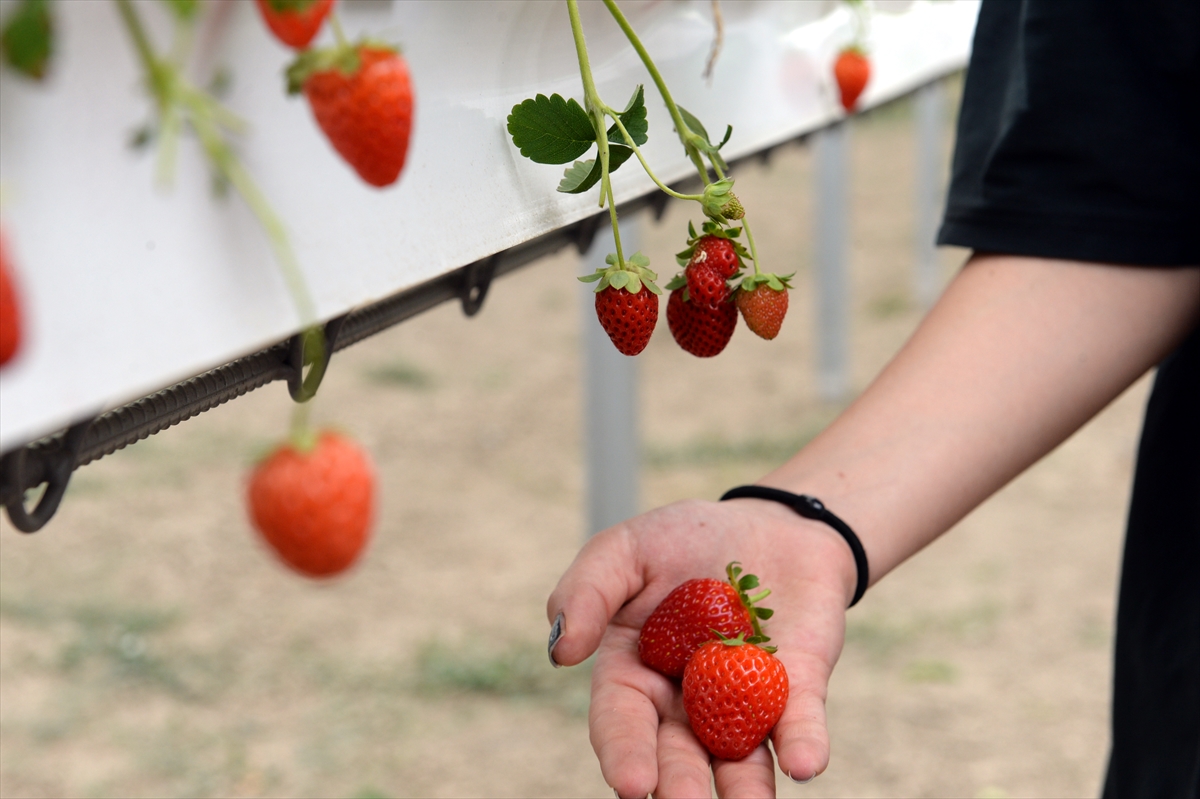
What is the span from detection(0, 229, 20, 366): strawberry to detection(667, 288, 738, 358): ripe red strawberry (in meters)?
0.29

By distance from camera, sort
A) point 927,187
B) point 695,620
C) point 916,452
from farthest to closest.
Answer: point 927,187, point 916,452, point 695,620

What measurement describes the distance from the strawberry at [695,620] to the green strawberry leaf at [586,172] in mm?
265

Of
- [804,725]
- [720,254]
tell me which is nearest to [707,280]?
[720,254]

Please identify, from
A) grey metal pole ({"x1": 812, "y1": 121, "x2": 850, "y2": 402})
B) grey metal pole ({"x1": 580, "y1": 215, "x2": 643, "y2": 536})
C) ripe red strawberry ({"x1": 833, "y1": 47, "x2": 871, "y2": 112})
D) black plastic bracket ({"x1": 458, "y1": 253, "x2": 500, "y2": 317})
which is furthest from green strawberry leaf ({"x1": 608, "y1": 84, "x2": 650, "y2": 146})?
grey metal pole ({"x1": 812, "y1": 121, "x2": 850, "y2": 402})

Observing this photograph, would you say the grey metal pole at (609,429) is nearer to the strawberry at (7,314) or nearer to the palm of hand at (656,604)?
the palm of hand at (656,604)

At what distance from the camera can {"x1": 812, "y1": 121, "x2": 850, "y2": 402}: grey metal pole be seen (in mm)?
3465

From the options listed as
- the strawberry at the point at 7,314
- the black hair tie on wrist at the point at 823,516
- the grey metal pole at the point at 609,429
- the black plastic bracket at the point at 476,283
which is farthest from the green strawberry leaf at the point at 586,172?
the grey metal pole at the point at 609,429

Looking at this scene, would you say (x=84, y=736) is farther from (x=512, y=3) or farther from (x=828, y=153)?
(x=828, y=153)

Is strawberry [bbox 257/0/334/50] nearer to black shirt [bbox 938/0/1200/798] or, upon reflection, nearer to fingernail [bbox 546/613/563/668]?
fingernail [bbox 546/613/563/668]

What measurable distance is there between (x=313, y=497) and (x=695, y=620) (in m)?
0.38

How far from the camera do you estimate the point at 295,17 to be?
11.5 inches

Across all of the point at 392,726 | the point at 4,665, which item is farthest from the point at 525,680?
the point at 4,665

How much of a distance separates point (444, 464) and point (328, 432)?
309 centimetres

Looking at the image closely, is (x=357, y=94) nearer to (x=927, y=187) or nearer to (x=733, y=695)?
(x=733, y=695)
